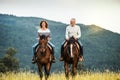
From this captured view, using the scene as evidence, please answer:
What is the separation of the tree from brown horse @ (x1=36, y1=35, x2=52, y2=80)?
1.94 m

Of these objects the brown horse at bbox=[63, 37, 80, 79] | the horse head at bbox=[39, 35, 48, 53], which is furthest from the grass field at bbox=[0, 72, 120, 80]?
the horse head at bbox=[39, 35, 48, 53]

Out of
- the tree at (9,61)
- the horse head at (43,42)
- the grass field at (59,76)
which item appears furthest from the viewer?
the tree at (9,61)

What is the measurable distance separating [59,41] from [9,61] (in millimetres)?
1707

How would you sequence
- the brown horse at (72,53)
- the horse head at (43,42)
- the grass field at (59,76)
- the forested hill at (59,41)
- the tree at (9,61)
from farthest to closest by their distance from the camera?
the forested hill at (59,41), the tree at (9,61), the grass field at (59,76), the brown horse at (72,53), the horse head at (43,42)

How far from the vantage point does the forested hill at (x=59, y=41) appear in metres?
14.5

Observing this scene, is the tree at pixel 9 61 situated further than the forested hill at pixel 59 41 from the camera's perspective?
No

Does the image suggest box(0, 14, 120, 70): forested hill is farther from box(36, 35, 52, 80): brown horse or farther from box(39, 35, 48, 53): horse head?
box(39, 35, 48, 53): horse head

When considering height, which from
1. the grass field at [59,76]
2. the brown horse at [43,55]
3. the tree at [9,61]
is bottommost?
the grass field at [59,76]

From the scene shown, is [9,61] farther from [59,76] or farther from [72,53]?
[72,53]

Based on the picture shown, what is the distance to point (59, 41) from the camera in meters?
14.0

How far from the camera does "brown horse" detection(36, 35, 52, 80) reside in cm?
1191

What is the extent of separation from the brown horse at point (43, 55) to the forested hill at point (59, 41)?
4.72 feet

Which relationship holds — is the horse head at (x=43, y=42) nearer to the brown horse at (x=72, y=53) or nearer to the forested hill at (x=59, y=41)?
the brown horse at (x=72, y=53)

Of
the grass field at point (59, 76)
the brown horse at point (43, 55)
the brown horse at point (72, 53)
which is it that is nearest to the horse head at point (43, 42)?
the brown horse at point (43, 55)
